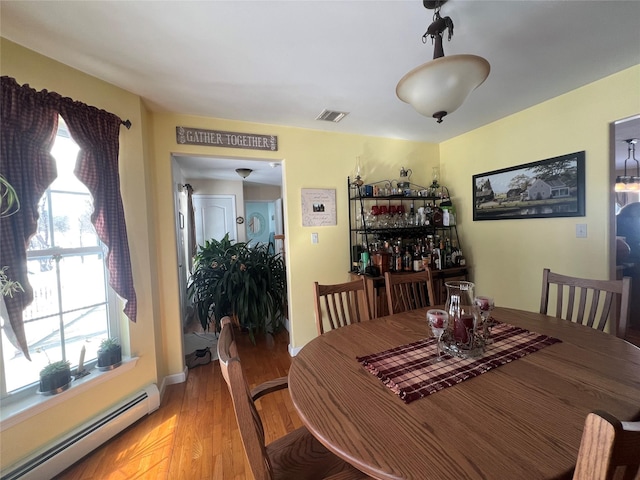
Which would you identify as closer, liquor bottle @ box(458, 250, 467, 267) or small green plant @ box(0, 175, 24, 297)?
small green plant @ box(0, 175, 24, 297)

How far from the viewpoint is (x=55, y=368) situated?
145cm

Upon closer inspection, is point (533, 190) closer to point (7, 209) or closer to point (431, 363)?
point (431, 363)

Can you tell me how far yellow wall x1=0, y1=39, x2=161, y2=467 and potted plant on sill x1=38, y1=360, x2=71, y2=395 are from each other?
105mm

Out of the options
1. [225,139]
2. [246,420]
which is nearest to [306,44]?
[225,139]

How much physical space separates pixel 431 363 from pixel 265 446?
2.15ft

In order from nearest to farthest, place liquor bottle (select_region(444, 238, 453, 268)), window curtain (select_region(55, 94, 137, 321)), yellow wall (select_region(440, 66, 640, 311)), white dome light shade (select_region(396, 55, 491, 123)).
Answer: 1. white dome light shade (select_region(396, 55, 491, 123))
2. window curtain (select_region(55, 94, 137, 321))
3. yellow wall (select_region(440, 66, 640, 311))
4. liquor bottle (select_region(444, 238, 453, 268))

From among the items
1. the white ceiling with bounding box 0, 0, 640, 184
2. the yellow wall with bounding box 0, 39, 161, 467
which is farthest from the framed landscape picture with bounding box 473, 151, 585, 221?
the yellow wall with bounding box 0, 39, 161, 467

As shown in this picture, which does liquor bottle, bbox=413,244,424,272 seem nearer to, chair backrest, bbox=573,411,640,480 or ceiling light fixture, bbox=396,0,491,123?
ceiling light fixture, bbox=396,0,491,123

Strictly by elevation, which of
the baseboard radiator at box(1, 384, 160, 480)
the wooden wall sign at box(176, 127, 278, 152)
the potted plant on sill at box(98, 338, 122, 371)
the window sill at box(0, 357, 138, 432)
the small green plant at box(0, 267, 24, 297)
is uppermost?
the wooden wall sign at box(176, 127, 278, 152)

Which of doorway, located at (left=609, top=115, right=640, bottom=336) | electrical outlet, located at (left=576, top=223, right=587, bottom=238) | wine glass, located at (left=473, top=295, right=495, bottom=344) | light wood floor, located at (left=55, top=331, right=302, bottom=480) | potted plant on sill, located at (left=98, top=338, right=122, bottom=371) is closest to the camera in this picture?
wine glass, located at (left=473, top=295, right=495, bottom=344)

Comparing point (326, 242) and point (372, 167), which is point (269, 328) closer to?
point (326, 242)

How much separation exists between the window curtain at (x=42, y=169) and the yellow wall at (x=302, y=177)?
446mm

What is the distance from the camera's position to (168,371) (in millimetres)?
2219

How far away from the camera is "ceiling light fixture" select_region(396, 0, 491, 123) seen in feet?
3.31
